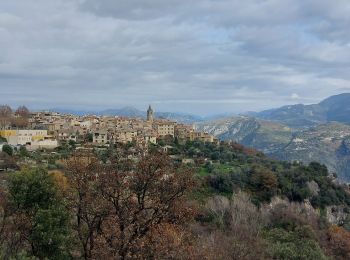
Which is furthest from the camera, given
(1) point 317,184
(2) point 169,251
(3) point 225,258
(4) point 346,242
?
(1) point 317,184

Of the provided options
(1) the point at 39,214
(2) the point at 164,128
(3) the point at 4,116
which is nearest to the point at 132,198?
(1) the point at 39,214

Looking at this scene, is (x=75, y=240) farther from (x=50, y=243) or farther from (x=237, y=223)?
(x=237, y=223)

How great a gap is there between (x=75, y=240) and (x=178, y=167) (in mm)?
5159

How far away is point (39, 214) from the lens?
60.3 ft

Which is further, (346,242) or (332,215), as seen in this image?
(332,215)

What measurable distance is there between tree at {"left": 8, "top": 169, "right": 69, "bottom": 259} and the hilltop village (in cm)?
3897

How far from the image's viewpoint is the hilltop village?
2751 inches

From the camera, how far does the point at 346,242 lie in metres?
44.1

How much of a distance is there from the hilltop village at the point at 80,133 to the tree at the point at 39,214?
1534 inches

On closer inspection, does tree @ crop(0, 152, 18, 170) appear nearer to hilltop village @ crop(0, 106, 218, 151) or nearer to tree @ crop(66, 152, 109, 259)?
hilltop village @ crop(0, 106, 218, 151)

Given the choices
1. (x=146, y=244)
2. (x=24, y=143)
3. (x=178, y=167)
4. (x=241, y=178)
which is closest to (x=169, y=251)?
(x=146, y=244)

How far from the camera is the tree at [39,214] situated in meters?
18.3

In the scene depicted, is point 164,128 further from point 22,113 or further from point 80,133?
point 22,113

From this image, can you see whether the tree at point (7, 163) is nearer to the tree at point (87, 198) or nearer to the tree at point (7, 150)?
the tree at point (7, 150)
